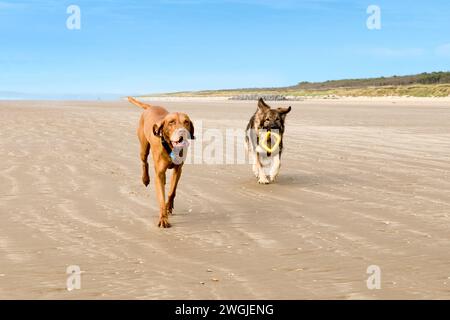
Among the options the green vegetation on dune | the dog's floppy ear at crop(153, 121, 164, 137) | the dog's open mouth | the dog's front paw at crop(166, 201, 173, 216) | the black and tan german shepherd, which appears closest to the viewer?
the dog's open mouth

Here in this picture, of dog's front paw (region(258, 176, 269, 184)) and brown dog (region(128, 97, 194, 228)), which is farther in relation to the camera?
dog's front paw (region(258, 176, 269, 184))

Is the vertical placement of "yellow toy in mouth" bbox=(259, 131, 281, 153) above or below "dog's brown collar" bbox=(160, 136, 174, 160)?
below

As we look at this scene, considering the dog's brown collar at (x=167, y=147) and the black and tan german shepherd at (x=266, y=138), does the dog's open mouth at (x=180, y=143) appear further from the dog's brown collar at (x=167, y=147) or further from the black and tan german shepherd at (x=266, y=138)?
the black and tan german shepherd at (x=266, y=138)

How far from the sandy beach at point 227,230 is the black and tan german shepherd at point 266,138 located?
0.93 feet

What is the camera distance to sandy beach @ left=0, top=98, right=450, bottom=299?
549 cm

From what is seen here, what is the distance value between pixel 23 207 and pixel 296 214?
3476 millimetres

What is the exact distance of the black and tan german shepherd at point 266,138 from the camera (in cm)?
1140

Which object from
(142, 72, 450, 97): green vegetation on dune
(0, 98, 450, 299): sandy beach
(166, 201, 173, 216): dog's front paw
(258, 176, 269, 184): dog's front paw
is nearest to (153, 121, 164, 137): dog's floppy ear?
(166, 201, 173, 216): dog's front paw

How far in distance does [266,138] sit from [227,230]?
410cm

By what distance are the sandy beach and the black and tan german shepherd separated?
28cm

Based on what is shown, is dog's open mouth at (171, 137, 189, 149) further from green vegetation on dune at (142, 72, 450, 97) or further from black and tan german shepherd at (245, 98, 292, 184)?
green vegetation on dune at (142, 72, 450, 97)

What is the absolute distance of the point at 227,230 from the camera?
7680mm

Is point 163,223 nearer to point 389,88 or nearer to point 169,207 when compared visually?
point 169,207

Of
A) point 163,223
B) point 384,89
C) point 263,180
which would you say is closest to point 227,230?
point 163,223
